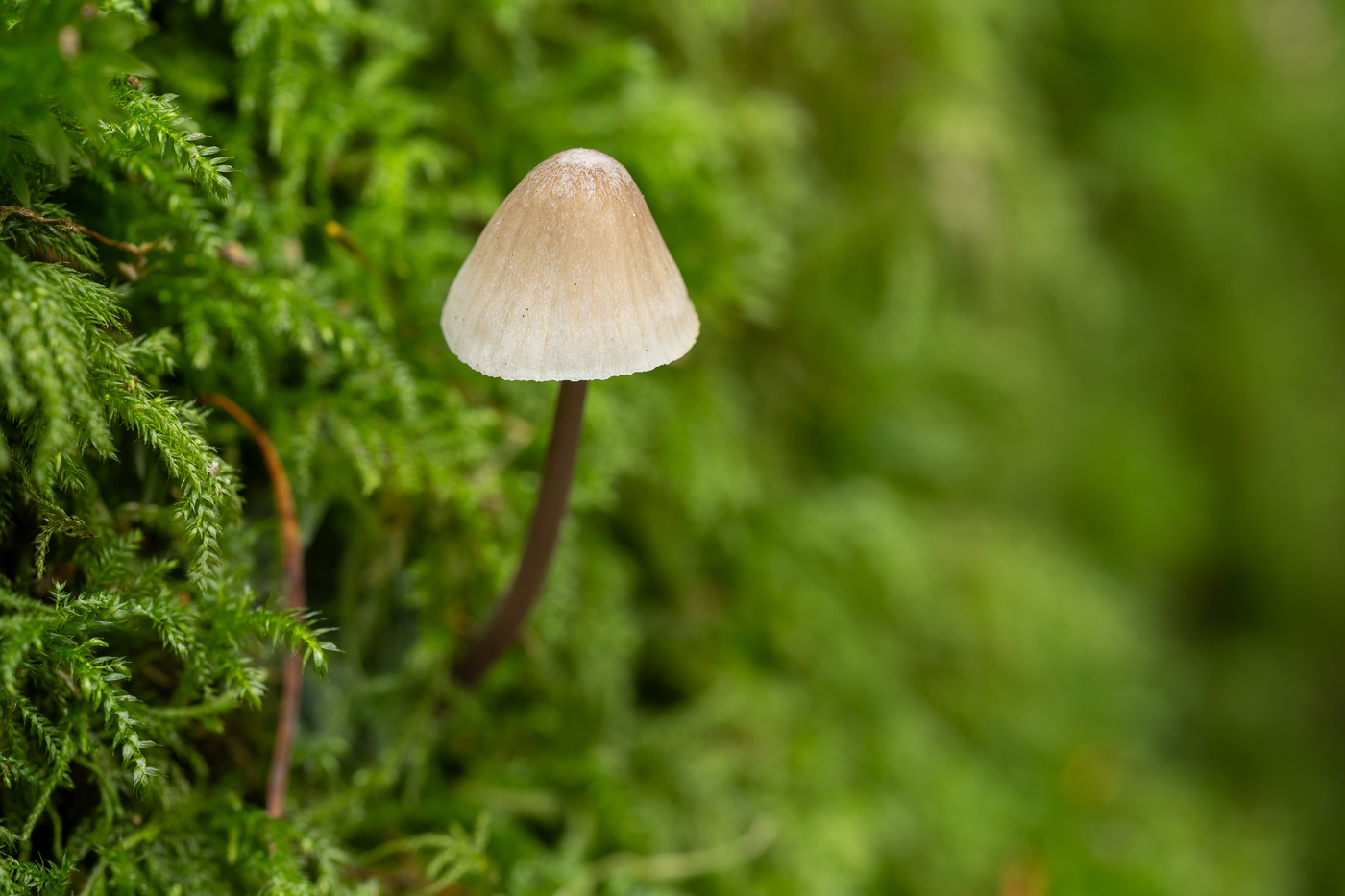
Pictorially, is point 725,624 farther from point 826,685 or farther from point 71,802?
point 71,802

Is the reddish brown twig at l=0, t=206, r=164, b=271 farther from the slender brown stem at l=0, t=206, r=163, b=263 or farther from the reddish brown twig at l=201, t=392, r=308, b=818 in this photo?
the reddish brown twig at l=201, t=392, r=308, b=818

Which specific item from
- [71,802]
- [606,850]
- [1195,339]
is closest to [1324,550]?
[1195,339]

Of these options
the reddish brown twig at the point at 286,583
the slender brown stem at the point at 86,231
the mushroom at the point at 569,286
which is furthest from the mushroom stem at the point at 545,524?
the slender brown stem at the point at 86,231

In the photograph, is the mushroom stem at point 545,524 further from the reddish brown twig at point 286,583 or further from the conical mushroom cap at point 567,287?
the reddish brown twig at point 286,583

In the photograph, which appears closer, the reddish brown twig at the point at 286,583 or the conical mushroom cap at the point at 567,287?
the conical mushroom cap at the point at 567,287

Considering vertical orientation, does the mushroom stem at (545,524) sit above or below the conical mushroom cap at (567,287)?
below
